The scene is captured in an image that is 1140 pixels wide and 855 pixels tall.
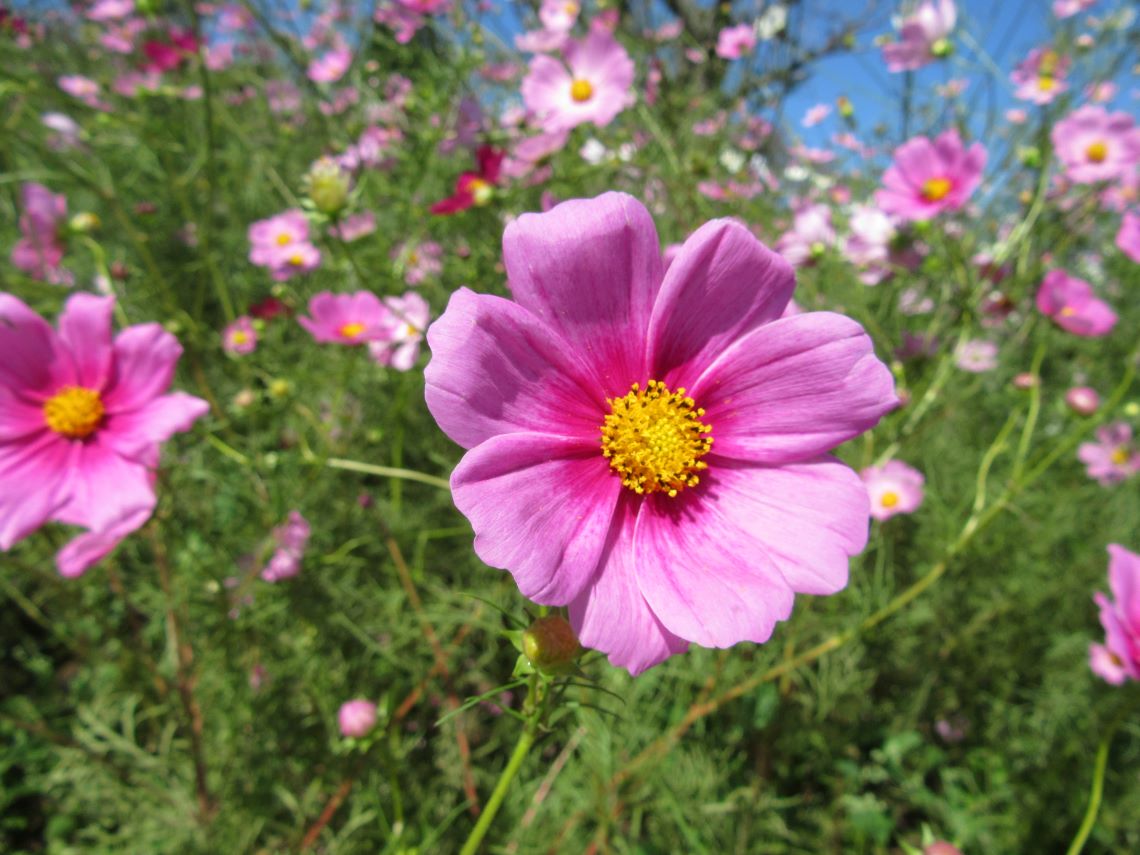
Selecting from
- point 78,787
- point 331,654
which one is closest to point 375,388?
point 331,654

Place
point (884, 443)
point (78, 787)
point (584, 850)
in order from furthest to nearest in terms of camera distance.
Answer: point (884, 443) → point (78, 787) → point (584, 850)

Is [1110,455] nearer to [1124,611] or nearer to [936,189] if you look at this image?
[936,189]

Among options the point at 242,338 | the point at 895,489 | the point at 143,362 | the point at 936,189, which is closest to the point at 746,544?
the point at 143,362

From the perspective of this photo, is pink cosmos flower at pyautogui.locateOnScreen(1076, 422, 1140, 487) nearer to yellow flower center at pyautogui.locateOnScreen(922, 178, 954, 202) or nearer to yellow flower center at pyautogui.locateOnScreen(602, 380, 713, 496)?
yellow flower center at pyautogui.locateOnScreen(922, 178, 954, 202)

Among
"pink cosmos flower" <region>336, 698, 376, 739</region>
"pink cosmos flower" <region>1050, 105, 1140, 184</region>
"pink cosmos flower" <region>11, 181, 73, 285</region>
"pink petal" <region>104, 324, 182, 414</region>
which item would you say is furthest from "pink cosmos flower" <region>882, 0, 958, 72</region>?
"pink cosmos flower" <region>11, 181, 73, 285</region>

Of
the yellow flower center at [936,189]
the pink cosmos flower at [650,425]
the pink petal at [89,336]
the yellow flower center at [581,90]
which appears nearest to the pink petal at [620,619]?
the pink cosmos flower at [650,425]

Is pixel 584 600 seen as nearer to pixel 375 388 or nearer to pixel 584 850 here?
pixel 584 850
